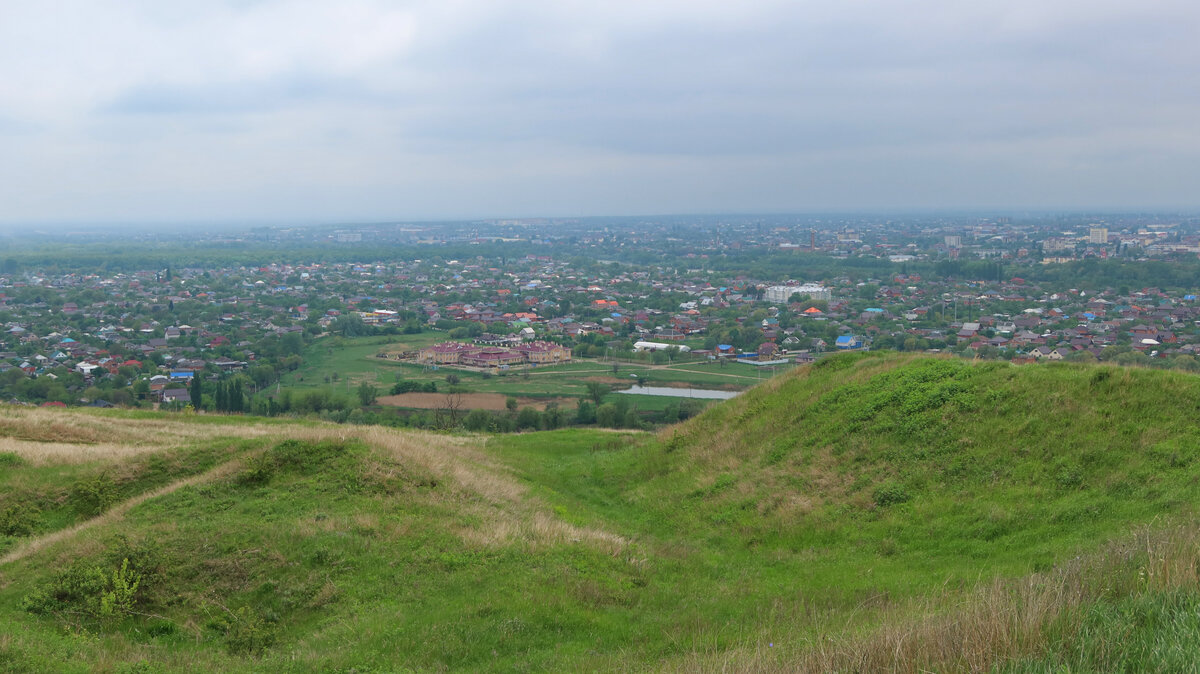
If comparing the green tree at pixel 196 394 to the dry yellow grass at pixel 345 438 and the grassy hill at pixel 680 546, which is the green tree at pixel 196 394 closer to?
the dry yellow grass at pixel 345 438

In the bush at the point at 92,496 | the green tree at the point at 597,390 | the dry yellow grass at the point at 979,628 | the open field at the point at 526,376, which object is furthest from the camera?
the open field at the point at 526,376

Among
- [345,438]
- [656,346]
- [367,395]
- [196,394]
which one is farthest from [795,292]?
[345,438]

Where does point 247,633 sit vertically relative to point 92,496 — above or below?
above

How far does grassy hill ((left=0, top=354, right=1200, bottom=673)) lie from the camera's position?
6.09 meters

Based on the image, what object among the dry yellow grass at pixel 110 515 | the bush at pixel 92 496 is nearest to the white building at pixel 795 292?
the dry yellow grass at pixel 110 515

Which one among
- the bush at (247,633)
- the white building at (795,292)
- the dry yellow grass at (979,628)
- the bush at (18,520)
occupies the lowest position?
the white building at (795,292)

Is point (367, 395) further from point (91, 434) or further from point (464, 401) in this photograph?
point (91, 434)

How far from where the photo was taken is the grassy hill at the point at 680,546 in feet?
20.0

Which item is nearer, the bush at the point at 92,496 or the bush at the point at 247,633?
the bush at the point at 247,633

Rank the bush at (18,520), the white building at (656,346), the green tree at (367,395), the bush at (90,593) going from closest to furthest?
1. the bush at (90,593)
2. the bush at (18,520)
3. the green tree at (367,395)
4. the white building at (656,346)

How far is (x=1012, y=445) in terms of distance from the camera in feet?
40.6

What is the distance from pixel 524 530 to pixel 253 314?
64.8 meters

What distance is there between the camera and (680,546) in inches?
470

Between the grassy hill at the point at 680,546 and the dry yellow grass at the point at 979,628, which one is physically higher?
the dry yellow grass at the point at 979,628
